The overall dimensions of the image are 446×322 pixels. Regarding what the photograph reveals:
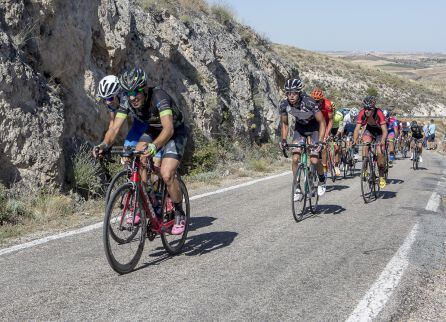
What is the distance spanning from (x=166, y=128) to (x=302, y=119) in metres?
4.20

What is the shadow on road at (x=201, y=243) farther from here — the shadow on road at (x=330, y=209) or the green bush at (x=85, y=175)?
the green bush at (x=85, y=175)

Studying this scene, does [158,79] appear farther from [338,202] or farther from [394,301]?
[394,301]

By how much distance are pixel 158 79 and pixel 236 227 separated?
828cm

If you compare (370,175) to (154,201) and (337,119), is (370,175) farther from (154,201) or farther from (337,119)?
(154,201)

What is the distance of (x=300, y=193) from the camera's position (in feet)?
28.4

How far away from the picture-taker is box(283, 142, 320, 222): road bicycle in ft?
28.1

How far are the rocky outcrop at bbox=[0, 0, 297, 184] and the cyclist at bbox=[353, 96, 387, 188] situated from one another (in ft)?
18.3

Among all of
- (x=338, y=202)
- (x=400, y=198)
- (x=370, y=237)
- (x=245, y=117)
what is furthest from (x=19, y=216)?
(x=245, y=117)

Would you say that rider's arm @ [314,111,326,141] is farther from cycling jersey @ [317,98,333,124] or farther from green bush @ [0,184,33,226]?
green bush @ [0,184,33,226]

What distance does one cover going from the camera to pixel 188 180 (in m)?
12.4

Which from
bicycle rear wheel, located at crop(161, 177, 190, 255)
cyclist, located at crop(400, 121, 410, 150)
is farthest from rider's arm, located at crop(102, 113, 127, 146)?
cyclist, located at crop(400, 121, 410, 150)

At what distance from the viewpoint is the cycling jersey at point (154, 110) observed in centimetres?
568

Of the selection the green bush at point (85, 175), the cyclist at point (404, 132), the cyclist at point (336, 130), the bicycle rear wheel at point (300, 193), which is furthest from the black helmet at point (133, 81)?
the cyclist at point (404, 132)

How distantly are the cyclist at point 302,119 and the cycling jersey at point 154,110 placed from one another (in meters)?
3.05
